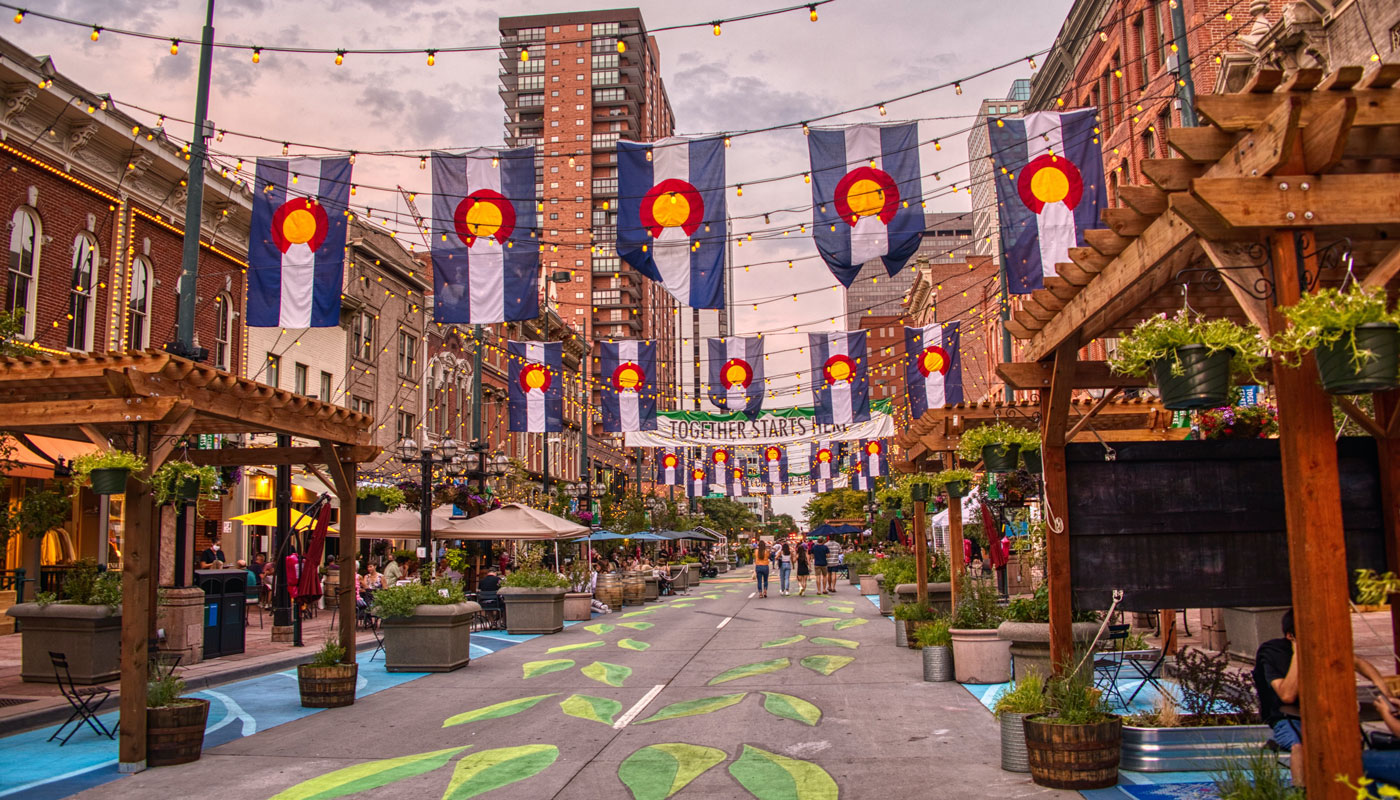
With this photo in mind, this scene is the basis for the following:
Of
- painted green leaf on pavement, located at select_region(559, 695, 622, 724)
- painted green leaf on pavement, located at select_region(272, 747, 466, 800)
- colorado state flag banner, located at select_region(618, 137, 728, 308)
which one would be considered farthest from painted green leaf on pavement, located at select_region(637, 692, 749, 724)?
colorado state flag banner, located at select_region(618, 137, 728, 308)

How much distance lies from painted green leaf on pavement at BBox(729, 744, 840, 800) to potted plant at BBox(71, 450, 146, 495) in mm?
6504

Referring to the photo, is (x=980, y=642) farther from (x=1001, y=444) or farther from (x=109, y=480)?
(x=109, y=480)

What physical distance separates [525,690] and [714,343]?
16467 mm

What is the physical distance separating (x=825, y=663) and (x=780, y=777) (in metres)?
7.71

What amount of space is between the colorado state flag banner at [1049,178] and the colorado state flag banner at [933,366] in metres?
8.68

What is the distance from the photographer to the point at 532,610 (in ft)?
76.7

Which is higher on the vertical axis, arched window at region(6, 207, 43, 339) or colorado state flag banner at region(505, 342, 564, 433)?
arched window at region(6, 207, 43, 339)

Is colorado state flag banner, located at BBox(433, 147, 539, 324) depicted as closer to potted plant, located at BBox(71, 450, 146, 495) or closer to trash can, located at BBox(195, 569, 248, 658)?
trash can, located at BBox(195, 569, 248, 658)

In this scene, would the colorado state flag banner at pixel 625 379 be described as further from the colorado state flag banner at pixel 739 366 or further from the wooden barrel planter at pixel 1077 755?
the wooden barrel planter at pixel 1077 755

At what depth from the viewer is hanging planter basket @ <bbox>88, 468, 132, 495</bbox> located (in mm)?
10156

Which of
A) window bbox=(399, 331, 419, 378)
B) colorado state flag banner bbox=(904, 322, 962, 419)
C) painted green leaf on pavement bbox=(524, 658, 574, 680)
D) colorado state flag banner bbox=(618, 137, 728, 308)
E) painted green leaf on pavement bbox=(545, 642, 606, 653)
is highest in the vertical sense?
window bbox=(399, 331, 419, 378)

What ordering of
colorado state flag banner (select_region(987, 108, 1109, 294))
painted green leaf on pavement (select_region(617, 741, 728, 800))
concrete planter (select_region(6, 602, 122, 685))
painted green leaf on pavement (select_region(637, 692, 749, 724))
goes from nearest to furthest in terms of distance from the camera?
1. painted green leaf on pavement (select_region(617, 741, 728, 800))
2. painted green leaf on pavement (select_region(637, 692, 749, 724))
3. concrete planter (select_region(6, 602, 122, 685))
4. colorado state flag banner (select_region(987, 108, 1109, 294))

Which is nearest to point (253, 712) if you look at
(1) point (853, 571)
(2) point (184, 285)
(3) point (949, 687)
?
(2) point (184, 285)

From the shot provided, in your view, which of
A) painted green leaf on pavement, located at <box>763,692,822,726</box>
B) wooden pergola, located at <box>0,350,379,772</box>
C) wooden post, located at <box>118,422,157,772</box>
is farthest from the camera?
painted green leaf on pavement, located at <box>763,692,822,726</box>
